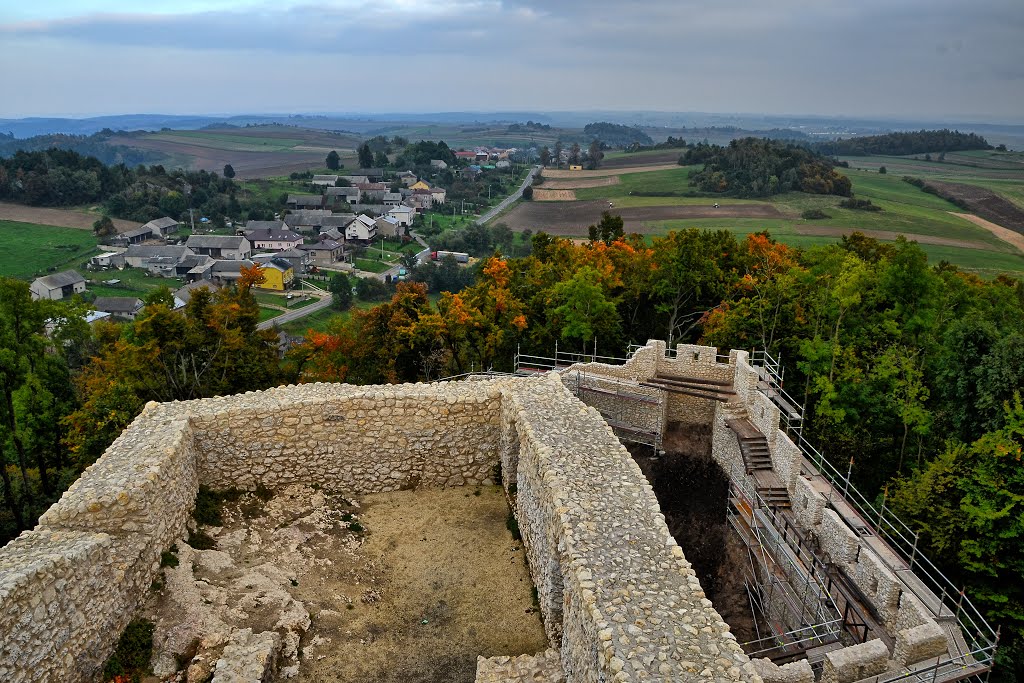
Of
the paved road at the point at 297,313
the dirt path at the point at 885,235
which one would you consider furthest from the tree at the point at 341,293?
the dirt path at the point at 885,235

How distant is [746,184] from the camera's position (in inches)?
3472

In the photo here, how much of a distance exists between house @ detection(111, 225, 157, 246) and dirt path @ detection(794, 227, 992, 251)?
285 feet

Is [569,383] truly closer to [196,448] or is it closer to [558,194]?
[196,448]

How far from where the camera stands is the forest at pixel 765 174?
84.1 metres

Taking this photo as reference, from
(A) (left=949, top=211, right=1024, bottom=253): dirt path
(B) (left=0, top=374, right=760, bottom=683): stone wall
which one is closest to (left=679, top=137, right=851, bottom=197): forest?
(A) (left=949, top=211, right=1024, bottom=253): dirt path

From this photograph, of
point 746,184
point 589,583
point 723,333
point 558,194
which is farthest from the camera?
point 558,194

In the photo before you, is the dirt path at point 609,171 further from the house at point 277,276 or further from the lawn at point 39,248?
the lawn at point 39,248

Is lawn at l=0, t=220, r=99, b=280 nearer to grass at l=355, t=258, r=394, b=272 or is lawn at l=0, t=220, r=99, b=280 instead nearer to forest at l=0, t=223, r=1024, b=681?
grass at l=355, t=258, r=394, b=272

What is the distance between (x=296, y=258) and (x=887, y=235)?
67.2m

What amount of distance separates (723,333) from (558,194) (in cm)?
9262

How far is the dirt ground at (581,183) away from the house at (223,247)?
181 feet

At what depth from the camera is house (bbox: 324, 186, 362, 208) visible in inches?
5256

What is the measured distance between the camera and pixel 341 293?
7338 cm

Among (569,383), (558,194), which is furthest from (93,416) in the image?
(558,194)
